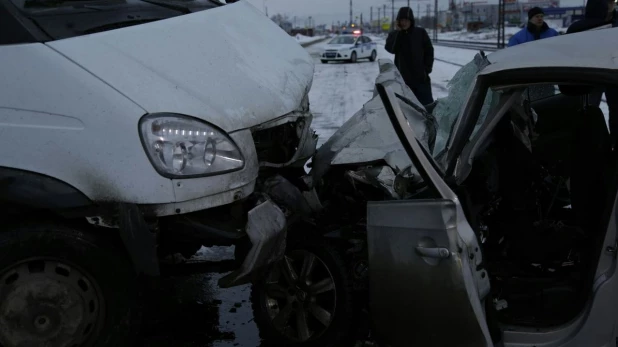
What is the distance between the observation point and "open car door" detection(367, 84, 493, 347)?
2.69m

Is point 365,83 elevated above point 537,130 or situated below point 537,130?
below

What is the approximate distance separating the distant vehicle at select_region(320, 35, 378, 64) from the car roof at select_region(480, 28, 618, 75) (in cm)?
2783

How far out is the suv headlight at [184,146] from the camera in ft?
9.49

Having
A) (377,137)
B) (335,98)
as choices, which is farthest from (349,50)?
(377,137)

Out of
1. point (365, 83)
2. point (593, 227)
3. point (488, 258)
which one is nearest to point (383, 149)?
point (488, 258)

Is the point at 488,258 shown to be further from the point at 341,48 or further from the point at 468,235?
the point at 341,48

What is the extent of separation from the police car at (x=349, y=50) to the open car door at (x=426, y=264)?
28216 mm

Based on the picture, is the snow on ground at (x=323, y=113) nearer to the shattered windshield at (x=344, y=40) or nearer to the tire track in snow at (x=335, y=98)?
the tire track in snow at (x=335, y=98)

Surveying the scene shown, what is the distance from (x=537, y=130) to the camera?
4254 millimetres

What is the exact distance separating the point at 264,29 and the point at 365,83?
583 inches

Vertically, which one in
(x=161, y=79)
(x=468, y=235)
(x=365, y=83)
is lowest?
(x=365, y=83)

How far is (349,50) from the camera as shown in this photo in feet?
101

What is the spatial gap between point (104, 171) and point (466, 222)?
1581mm

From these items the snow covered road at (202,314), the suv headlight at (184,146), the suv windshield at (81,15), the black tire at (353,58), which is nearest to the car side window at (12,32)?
the suv windshield at (81,15)
